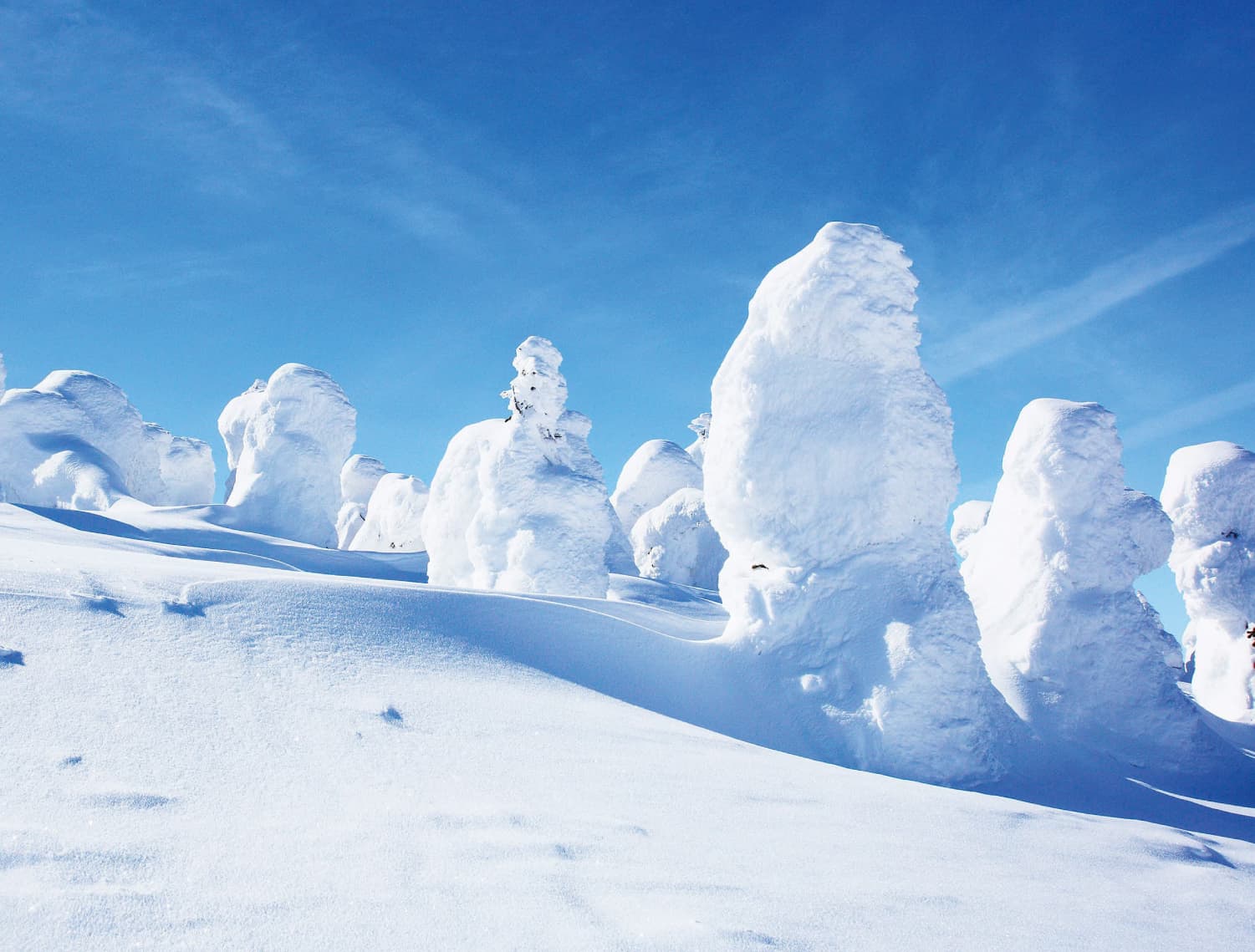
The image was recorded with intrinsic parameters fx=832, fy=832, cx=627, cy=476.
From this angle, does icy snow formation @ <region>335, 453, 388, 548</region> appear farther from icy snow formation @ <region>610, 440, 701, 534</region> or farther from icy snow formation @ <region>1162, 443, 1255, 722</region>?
icy snow formation @ <region>1162, 443, 1255, 722</region>

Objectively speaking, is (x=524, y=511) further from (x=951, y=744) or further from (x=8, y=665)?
(x=8, y=665)

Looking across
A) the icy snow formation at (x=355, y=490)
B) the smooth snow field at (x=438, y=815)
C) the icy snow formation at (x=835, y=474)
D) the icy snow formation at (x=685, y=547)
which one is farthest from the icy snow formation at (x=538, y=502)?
the icy snow formation at (x=355, y=490)

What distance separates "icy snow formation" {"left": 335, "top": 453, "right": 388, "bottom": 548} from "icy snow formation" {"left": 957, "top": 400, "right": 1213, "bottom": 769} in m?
33.9

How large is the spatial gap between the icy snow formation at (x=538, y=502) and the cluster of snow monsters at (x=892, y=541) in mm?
45

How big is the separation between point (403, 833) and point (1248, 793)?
12.0m

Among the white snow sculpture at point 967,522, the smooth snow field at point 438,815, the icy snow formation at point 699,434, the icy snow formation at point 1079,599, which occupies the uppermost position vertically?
the icy snow formation at point 699,434

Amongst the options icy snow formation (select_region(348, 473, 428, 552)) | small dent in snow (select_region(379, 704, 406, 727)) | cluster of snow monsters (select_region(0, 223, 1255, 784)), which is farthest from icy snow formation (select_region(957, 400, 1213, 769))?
icy snow formation (select_region(348, 473, 428, 552))

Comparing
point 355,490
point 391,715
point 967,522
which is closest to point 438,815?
point 391,715

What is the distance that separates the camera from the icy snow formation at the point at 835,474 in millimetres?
9641

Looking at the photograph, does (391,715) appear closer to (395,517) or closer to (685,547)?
(685,547)

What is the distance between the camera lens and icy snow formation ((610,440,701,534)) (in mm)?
37531

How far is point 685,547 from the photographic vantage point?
105 feet

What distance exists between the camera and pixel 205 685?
525cm

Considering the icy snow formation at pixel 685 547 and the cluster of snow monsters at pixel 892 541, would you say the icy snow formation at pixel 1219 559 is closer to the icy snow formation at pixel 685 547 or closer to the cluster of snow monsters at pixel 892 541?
the cluster of snow monsters at pixel 892 541
